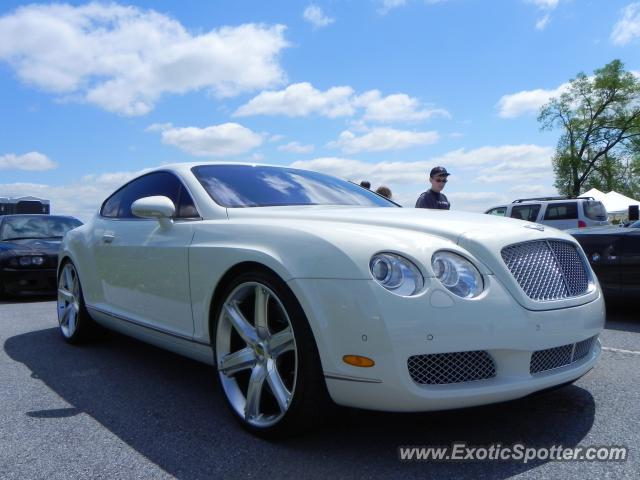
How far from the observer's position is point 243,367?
277 centimetres

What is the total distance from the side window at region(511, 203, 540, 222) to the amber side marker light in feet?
50.9

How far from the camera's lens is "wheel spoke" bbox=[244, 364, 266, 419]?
2654mm

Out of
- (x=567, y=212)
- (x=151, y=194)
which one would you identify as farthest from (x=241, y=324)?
(x=567, y=212)

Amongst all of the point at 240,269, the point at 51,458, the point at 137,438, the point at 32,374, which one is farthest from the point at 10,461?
the point at 32,374

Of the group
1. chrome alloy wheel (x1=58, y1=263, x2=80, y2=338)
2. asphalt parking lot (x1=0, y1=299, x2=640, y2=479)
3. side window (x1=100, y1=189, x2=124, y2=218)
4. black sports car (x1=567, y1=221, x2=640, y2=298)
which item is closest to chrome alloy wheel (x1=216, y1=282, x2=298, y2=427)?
asphalt parking lot (x1=0, y1=299, x2=640, y2=479)

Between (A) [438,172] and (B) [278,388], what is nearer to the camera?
(B) [278,388]

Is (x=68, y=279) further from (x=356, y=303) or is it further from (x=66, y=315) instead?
(x=356, y=303)

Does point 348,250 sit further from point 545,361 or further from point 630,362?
point 630,362

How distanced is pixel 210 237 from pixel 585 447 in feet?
6.60

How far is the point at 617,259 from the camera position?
5500 mm

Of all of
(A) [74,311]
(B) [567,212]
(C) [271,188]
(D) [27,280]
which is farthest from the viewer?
(B) [567,212]

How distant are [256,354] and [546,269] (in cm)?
141

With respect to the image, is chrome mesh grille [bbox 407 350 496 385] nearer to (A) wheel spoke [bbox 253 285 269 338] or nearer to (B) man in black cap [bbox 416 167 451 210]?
(A) wheel spoke [bbox 253 285 269 338]

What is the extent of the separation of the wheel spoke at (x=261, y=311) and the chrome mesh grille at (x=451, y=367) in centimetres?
78
